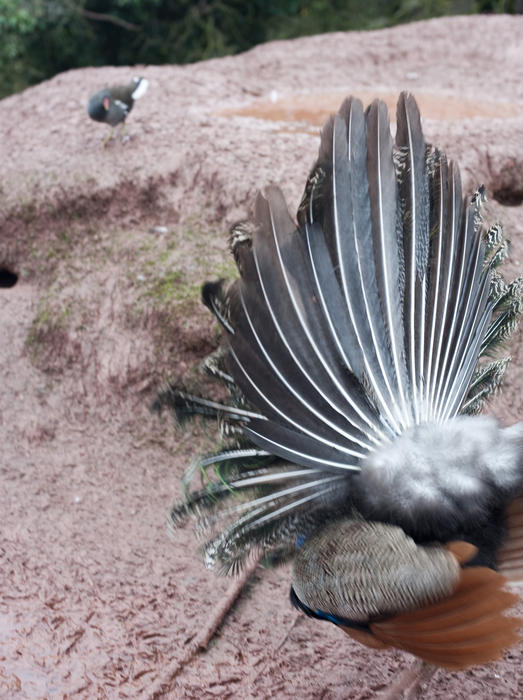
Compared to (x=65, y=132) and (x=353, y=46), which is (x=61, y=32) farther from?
(x=65, y=132)

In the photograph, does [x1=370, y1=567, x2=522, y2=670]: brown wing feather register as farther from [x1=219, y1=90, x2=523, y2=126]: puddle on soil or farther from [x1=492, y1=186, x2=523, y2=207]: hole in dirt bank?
[x1=219, y1=90, x2=523, y2=126]: puddle on soil

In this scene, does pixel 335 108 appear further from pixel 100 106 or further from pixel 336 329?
pixel 336 329

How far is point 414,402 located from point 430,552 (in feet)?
2.34

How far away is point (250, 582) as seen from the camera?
3.27 m

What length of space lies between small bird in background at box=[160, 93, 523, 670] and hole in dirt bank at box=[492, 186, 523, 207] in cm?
200

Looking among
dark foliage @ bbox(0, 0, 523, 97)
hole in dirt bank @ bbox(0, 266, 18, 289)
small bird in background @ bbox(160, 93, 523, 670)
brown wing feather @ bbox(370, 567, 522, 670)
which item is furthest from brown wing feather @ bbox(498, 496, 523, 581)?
dark foliage @ bbox(0, 0, 523, 97)

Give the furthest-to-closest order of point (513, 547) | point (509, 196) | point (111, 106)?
point (111, 106) → point (509, 196) → point (513, 547)

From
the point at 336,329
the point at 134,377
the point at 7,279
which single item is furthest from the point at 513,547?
the point at 7,279

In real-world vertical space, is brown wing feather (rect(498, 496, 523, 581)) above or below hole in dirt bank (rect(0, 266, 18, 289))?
above

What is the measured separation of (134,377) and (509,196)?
Result: 2956 millimetres

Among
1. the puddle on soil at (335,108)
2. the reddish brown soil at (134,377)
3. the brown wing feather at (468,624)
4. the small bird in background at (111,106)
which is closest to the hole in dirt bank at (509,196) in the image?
the reddish brown soil at (134,377)

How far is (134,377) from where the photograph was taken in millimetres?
4355

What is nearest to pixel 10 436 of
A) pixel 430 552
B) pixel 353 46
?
pixel 430 552

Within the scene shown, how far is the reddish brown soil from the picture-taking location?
300 cm
